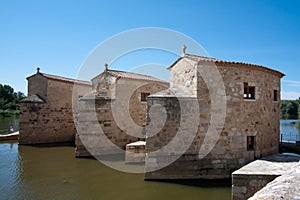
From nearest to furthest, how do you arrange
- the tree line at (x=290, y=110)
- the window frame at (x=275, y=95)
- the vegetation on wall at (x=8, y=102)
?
the window frame at (x=275, y=95), the vegetation on wall at (x=8, y=102), the tree line at (x=290, y=110)

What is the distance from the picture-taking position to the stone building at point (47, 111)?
15.4 metres

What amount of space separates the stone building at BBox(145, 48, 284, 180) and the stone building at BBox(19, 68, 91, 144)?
34.2 ft

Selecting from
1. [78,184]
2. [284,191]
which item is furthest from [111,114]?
[284,191]

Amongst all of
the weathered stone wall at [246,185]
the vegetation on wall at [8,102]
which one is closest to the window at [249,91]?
the weathered stone wall at [246,185]

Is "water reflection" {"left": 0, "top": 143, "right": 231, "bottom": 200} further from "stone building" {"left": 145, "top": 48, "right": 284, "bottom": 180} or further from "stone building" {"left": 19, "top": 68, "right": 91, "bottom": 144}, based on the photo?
"stone building" {"left": 19, "top": 68, "right": 91, "bottom": 144}

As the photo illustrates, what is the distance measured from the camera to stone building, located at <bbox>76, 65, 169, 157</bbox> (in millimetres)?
11883

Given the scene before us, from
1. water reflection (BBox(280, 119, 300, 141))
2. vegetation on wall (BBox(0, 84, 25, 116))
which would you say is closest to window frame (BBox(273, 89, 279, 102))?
water reflection (BBox(280, 119, 300, 141))

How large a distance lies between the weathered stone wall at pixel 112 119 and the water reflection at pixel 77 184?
127 cm

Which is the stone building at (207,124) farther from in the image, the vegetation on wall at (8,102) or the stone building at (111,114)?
the vegetation on wall at (8,102)

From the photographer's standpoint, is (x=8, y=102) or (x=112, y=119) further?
(x=8, y=102)

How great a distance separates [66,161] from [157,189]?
5.60 metres

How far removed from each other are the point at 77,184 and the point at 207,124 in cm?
512

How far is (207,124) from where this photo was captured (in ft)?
28.0

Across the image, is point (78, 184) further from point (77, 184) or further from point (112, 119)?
point (112, 119)
